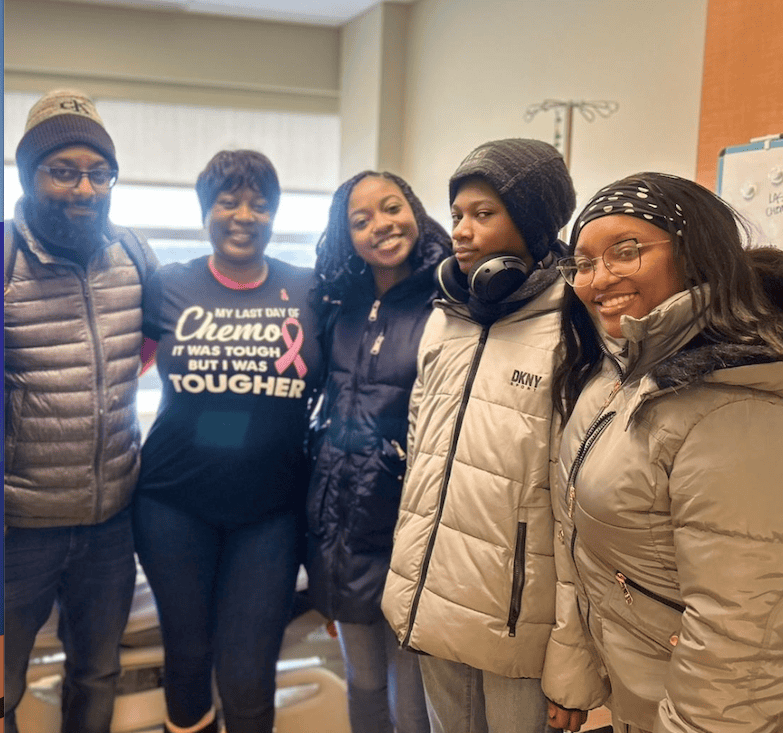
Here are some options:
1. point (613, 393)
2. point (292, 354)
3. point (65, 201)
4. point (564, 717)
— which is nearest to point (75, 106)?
point (65, 201)

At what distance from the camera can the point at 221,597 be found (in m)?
1.81

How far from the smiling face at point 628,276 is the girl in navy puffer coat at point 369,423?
622mm

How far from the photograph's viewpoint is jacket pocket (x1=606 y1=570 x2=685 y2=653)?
1.03 meters

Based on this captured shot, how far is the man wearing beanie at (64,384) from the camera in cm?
167

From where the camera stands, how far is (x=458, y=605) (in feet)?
4.46

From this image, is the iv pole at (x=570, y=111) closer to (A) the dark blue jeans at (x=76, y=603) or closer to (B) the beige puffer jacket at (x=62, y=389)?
(B) the beige puffer jacket at (x=62, y=389)

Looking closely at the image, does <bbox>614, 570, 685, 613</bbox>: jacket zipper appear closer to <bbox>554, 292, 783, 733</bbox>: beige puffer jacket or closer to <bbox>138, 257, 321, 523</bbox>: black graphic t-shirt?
<bbox>554, 292, 783, 733</bbox>: beige puffer jacket

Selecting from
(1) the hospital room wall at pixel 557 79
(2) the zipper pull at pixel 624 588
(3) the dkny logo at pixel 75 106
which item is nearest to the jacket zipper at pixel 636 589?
(2) the zipper pull at pixel 624 588

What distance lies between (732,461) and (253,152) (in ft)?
4.24

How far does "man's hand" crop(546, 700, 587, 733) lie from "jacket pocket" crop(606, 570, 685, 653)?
0.92 feet

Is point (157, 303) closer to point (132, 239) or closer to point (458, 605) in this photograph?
point (132, 239)

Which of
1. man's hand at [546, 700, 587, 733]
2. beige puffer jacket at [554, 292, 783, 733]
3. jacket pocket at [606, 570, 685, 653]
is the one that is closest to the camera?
beige puffer jacket at [554, 292, 783, 733]

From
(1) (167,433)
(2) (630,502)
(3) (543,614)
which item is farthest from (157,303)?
(2) (630,502)

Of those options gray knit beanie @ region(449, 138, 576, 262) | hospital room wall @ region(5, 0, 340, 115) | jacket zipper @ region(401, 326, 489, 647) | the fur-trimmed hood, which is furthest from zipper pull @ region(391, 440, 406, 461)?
hospital room wall @ region(5, 0, 340, 115)
